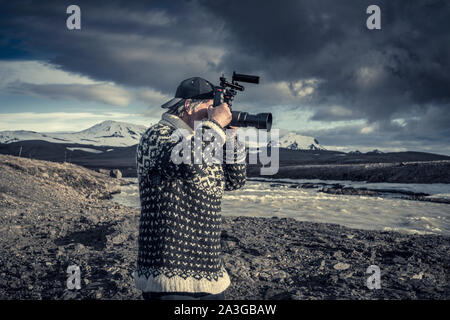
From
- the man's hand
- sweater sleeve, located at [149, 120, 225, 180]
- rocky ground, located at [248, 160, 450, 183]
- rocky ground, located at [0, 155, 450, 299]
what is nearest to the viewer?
sweater sleeve, located at [149, 120, 225, 180]

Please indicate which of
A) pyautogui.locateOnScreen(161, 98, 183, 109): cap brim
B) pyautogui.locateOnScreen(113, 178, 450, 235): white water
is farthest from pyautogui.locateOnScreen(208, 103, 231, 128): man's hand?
pyautogui.locateOnScreen(113, 178, 450, 235): white water

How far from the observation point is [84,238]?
699 cm

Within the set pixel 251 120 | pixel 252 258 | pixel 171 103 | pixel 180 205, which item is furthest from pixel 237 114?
pixel 252 258

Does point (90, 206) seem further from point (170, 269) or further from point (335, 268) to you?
point (170, 269)

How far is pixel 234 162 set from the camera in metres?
2.57

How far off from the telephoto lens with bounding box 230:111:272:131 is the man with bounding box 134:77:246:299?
0.58ft

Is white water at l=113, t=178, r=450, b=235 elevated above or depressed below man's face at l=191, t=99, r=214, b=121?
below

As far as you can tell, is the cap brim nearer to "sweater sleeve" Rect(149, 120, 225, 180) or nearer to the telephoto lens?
"sweater sleeve" Rect(149, 120, 225, 180)

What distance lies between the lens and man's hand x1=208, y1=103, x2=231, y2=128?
2.40 m

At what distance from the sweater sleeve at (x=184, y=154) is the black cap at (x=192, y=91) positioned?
33 centimetres

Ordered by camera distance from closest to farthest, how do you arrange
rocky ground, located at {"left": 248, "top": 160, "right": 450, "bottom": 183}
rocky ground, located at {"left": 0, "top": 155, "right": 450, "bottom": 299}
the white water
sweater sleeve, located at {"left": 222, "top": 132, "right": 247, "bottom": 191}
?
1. sweater sleeve, located at {"left": 222, "top": 132, "right": 247, "bottom": 191}
2. rocky ground, located at {"left": 0, "top": 155, "right": 450, "bottom": 299}
3. the white water
4. rocky ground, located at {"left": 248, "top": 160, "right": 450, "bottom": 183}

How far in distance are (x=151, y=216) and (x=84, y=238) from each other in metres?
5.58

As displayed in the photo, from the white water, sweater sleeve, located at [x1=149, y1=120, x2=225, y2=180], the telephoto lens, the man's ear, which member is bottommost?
the white water
